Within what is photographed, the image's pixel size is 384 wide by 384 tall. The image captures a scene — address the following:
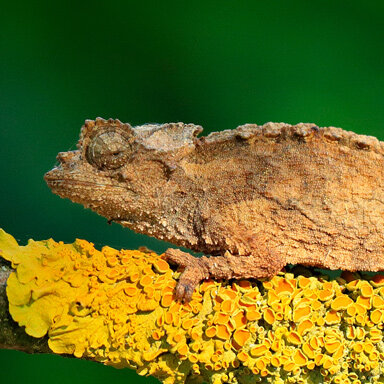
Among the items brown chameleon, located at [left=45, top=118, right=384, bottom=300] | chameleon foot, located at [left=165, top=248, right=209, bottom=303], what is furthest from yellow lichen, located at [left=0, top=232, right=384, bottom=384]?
brown chameleon, located at [left=45, top=118, right=384, bottom=300]

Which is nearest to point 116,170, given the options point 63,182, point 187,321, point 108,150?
point 108,150

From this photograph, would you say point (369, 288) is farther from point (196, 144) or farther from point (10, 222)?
point (10, 222)

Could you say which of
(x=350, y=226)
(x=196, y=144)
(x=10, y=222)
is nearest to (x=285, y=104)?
(x=196, y=144)

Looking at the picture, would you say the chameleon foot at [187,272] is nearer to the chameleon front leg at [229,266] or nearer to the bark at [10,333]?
the chameleon front leg at [229,266]

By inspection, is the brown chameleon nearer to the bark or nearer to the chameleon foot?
the chameleon foot

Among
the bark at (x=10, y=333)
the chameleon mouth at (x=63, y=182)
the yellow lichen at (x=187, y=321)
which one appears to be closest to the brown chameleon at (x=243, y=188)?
the chameleon mouth at (x=63, y=182)

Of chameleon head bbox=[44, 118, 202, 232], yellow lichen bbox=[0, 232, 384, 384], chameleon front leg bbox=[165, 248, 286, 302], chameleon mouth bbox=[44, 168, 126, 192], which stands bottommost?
yellow lichen bbox=[0, 232, 384, 384]

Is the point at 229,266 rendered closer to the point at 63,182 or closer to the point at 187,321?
the point at 187,321
